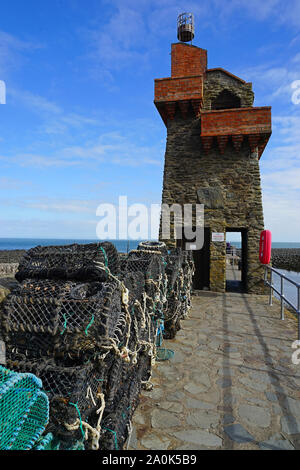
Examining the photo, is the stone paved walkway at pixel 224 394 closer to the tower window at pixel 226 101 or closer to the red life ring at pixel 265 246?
the red life ring at pixel 265 246

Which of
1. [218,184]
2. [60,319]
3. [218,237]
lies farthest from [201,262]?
[60,319]

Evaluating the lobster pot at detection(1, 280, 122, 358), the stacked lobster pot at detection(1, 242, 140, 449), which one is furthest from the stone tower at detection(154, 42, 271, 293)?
the lobster pot at detection(1, 280, 122, 358)

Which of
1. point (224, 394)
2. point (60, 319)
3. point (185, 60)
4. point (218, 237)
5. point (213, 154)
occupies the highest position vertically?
point (185, 60)

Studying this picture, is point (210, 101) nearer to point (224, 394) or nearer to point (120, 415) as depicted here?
point (224, 394)

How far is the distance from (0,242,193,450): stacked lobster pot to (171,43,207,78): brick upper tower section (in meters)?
10.6

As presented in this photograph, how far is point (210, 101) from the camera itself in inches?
445

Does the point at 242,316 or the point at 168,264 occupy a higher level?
the point at 168,264

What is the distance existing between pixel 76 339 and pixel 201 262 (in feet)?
30.5

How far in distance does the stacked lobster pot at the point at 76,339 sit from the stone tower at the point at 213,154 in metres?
8.27

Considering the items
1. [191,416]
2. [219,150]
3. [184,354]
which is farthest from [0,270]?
[191,416]

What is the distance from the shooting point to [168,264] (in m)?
5.62

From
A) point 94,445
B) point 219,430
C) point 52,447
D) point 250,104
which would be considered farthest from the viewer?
point 250,104
